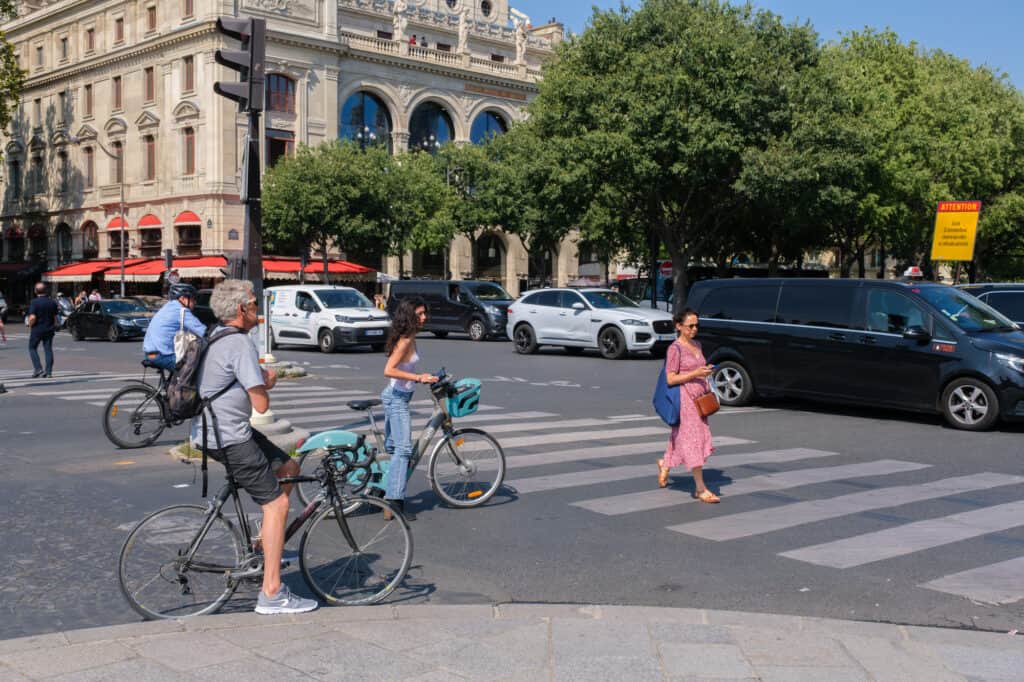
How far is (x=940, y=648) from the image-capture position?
Result: 4.91 metres

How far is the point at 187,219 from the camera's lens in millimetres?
51094

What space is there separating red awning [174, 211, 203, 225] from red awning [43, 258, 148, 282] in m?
2.96

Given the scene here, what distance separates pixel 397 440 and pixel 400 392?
0.36 meters

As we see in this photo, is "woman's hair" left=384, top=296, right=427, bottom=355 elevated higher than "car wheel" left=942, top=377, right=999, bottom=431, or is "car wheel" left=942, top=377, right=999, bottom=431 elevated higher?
"woman's hair" left=384, top=296, right=427, bottom=355

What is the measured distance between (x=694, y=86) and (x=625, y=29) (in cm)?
330

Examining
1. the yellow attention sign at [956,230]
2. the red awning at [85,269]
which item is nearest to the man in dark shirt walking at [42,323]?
the yellow attention sign at [956,230]

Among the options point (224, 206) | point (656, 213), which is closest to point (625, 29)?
point (656, 213)

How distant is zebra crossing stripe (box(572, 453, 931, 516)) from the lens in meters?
8.26

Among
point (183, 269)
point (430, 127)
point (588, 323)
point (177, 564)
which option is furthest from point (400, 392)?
point (430, 127)

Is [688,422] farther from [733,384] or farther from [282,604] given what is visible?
[733,384]

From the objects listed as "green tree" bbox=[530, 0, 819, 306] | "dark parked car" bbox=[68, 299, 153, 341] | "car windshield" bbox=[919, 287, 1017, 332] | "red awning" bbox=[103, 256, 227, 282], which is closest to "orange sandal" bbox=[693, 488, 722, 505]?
"car windshield" bbox=[919, 287, 1017, 332]

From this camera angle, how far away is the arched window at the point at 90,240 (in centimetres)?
5716

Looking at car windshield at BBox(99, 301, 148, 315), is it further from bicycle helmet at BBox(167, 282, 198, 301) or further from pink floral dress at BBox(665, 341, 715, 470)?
pink floral dress at BBox(665, 341, 715, 470)

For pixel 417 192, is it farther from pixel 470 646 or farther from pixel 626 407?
pixel 470 646
